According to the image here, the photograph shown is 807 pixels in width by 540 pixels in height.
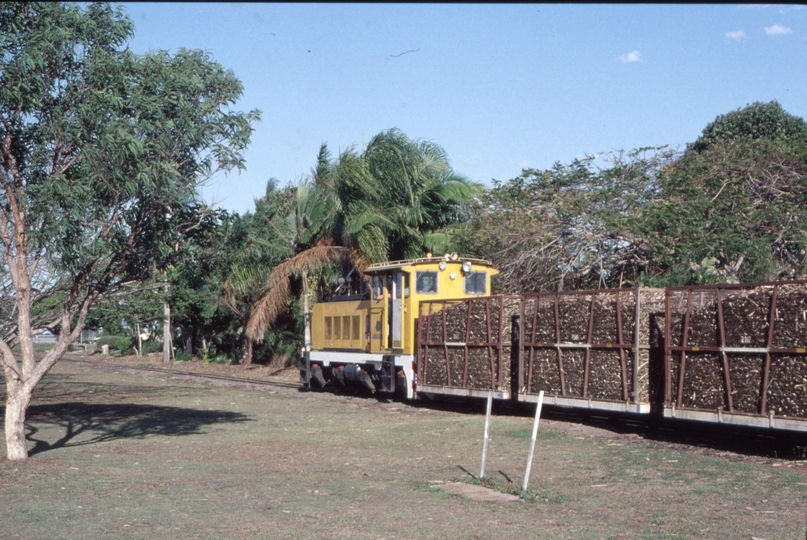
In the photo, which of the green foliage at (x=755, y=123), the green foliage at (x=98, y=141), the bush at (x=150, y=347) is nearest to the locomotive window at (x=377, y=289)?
the green foliage at (x=98, y=141)

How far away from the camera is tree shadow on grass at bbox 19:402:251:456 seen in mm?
14906

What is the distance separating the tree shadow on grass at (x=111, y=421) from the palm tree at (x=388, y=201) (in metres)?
8.68

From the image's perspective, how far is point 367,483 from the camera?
33.4ft

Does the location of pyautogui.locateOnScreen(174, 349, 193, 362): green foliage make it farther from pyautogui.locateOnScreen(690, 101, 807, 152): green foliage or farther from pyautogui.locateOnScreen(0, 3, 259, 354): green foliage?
pyautogui.locateOnScreen(0, 3, 259, 354): green foliage

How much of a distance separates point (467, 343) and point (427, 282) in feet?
9.32

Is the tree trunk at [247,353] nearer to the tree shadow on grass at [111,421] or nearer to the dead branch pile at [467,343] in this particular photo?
the tree shadow on grass at [111,421]

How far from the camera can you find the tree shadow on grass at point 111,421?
14906 millimetres

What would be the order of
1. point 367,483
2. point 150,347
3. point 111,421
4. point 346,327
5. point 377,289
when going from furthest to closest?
point 150,347 → point 346,327 → point 377,289 → point 111,421 → point 367,483

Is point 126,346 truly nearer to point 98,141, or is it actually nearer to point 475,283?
point 475,283

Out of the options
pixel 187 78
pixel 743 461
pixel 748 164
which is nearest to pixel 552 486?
pixel 743 461

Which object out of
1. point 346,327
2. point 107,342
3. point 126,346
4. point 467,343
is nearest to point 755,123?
point 346,327

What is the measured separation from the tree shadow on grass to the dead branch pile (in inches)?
180

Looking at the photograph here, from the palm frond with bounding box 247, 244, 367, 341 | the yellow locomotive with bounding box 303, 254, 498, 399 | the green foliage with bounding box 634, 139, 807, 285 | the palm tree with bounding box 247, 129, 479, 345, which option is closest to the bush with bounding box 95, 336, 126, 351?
the palm frond with bounding box 247, 244, 367, 341

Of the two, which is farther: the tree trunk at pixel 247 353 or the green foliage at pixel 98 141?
the tree trunk at pixel 247 353
